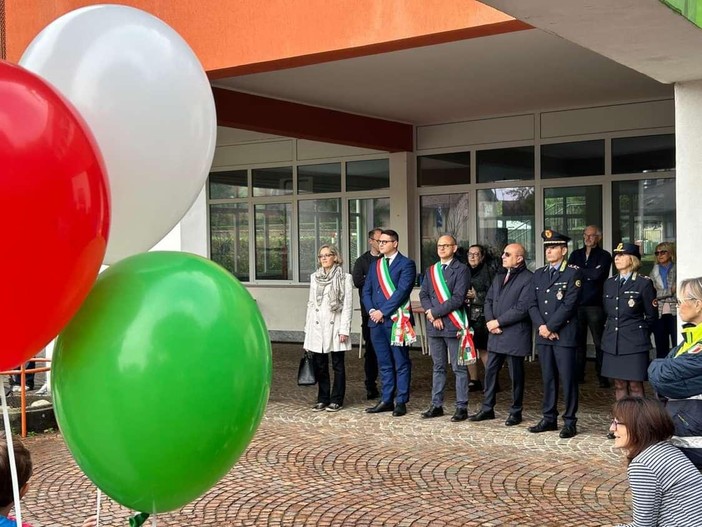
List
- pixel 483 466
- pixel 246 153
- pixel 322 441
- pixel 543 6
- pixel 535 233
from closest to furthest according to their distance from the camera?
1. pixel 543 6
2. pixel 483 466
3. pixel 322 441
4. pixel 535 233
5. pixel 246 153

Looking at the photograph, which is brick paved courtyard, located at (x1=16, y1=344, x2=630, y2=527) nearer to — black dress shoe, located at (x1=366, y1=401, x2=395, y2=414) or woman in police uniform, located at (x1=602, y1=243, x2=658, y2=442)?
black dress shoe, located at (x1=366, y1=401, x2=395, y2=414)

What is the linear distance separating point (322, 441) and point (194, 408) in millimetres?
5039

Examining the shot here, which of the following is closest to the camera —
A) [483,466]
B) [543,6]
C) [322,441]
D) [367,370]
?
[543,6]

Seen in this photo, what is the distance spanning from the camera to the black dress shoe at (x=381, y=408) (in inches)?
316

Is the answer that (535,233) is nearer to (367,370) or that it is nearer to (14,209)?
(367,370)

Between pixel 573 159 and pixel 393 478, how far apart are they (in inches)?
293

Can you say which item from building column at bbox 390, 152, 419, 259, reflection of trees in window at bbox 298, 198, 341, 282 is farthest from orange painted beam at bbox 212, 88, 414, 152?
reflection of trees in window at bbox 298, 198, 341, 282

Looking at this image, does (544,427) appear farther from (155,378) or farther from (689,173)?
(155,378)

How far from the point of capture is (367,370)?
29.4ft

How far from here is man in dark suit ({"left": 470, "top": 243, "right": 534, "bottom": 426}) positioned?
284 inches

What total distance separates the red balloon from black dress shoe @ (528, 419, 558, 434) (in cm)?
575

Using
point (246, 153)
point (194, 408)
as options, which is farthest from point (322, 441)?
point (246, 153)

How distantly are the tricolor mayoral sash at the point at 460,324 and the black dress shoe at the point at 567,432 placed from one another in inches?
40.7

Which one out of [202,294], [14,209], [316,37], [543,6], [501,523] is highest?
[316,37]
